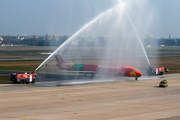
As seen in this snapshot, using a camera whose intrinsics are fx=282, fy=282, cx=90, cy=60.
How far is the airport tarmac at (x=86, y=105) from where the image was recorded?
25078 mm

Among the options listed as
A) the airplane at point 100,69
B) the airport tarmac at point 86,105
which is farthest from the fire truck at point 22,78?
the airplane at point 100,69

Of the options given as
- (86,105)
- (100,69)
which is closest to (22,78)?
(100,69)

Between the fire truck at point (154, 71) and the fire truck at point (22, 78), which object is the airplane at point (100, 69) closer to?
the fire truck at point (154, 71)

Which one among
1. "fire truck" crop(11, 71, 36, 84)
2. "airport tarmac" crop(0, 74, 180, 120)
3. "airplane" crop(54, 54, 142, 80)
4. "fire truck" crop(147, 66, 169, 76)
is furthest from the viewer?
"fire truck" crop(147, 66, 169, 76)

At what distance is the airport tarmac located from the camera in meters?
25.1

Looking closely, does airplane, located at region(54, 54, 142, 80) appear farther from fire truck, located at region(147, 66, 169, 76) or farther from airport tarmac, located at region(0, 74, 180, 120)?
airport tarmac, located at region(0, 74, 180, 120)

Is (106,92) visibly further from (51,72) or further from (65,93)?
(51,72)

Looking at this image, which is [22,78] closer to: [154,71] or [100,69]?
A: [100,69]

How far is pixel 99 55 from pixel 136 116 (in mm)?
72242

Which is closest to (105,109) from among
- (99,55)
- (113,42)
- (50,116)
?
(50,116)

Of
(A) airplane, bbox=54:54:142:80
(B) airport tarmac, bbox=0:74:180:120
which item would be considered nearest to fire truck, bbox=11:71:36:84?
(B) airport tarmac, bbox=0:74:180:120

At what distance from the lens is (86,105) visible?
30781 mm

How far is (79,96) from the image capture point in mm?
37219

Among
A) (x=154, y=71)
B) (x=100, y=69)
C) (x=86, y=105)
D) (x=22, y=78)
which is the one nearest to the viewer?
(x=86, y=105)
